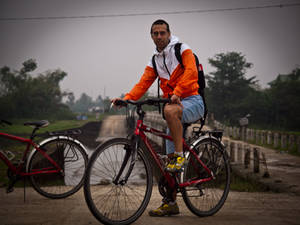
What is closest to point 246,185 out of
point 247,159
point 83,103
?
point 247,159

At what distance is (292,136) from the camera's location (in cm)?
1421

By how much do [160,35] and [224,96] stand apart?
35.0 metres

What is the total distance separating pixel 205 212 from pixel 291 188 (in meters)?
2.23

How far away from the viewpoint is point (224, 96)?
36.9 meters

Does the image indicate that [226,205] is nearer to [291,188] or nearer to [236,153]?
[291,188]

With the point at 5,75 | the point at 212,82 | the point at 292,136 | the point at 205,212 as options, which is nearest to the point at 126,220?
the point at 205,212

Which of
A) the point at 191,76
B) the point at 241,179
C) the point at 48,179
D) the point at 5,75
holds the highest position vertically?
the point at 5,75

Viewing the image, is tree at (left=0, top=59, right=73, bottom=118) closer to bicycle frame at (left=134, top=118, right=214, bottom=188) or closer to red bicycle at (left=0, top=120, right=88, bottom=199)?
red bicycle at (left=0, top=120, right=88, bottom=199)

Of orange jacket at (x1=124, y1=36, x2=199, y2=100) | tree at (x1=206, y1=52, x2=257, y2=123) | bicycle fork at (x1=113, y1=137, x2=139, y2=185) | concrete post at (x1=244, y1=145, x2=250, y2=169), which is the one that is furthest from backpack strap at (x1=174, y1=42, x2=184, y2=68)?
tree at (x1=206, y1=52, x2=257, y2=123)

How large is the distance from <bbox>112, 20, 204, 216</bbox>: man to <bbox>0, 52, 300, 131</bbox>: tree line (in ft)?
68.4

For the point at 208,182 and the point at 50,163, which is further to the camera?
the point at 50,163

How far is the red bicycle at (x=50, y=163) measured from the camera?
3766mm

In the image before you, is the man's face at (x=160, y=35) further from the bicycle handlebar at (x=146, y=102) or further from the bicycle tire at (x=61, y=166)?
the bicycle tire at (x=61, y=166)

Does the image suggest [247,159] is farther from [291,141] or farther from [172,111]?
[291,141]
